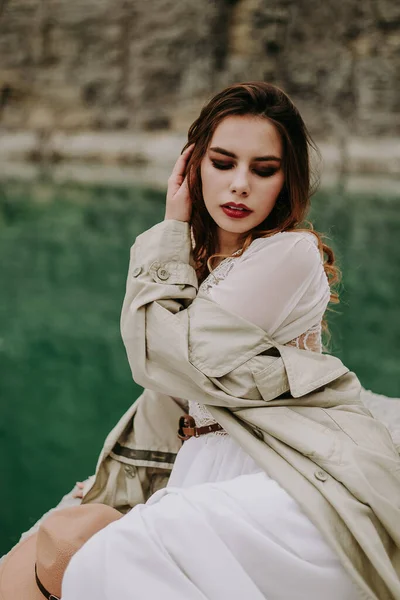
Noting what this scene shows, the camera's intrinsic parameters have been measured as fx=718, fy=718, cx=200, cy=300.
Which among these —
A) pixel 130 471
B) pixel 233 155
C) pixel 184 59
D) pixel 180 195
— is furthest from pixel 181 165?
pixel 184 59

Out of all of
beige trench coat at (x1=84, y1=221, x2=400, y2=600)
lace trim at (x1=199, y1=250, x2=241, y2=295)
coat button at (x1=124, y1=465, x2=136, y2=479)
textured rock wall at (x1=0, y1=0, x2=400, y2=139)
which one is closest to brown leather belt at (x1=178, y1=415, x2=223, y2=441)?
beige trench coat at (x1=84, y1=221, x2=400, y2=600)

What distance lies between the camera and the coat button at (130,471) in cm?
227

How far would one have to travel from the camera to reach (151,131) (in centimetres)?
2350

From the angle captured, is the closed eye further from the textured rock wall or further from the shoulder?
the textured rock wall

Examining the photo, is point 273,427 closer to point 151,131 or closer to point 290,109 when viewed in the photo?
point 290,109

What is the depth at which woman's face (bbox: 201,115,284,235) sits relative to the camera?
195cm

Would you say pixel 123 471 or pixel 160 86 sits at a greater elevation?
pixel 160 86

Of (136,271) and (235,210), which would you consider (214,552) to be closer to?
(136,271)

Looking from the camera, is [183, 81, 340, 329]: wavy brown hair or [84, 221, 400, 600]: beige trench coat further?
[183, 81, 340, 329]: wavy brown hair

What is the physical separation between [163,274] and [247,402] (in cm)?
42

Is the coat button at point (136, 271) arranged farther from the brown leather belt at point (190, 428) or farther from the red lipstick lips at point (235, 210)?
the brown leather belt at point (190, 428)

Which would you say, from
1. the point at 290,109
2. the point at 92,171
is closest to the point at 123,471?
the point at 290,109

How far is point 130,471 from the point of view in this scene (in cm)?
227

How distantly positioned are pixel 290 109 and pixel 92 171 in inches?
712
